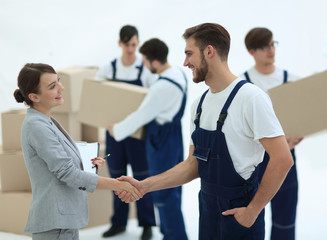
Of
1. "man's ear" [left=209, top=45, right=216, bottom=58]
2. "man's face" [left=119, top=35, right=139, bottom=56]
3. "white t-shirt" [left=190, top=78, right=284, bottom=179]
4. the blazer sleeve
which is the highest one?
"man's face" [left=119, top=35, right=139, bottom=56]

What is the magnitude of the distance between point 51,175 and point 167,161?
1.58 metres

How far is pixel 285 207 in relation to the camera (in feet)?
9.22

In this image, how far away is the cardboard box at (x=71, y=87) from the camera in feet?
11.9

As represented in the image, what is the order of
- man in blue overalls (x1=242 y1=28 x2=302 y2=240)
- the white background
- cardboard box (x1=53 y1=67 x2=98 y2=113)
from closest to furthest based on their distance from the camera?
man in blue overalls (x1=242 y1=28 x2=302 y2=240)
cardboard box (x1=53 y1=67 x2=98 y2=113)
the white background

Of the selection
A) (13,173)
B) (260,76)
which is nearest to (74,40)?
(13,173)

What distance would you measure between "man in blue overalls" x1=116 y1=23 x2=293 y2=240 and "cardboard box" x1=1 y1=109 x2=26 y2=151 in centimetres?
201

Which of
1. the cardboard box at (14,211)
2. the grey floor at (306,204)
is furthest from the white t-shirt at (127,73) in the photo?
the grey floor at (306,204)

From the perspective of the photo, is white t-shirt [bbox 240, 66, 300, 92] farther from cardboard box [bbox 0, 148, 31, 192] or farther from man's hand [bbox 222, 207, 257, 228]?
cardboard box [bbox 0, 148, 31, 192]

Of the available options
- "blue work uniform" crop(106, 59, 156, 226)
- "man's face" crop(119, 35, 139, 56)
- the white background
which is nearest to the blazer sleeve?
"blue work uniform" crop(106, 59, 156, 226)

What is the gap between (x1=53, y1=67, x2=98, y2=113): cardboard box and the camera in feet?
11.9

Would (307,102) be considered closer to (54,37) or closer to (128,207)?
(128,207)

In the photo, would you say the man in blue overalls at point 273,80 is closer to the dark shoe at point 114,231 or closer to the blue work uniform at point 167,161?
the blue work uniform at point 167,161

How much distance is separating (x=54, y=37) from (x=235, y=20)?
2392 millimetres

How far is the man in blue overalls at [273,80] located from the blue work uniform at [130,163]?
1134mm
